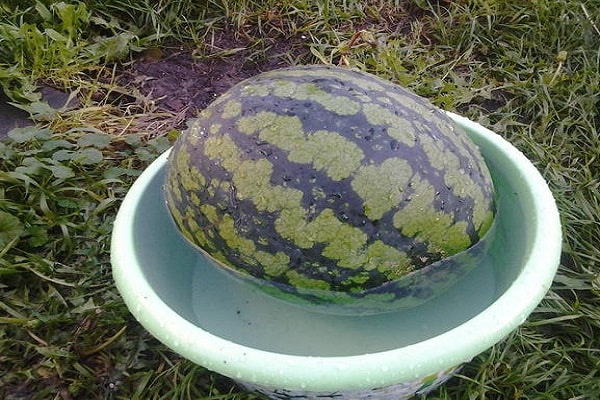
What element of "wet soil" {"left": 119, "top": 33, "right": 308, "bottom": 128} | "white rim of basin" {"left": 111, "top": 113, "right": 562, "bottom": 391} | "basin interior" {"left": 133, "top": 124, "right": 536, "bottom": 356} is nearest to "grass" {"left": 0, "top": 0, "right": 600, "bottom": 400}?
"wet soil" {"left": 119, "top": 33, "right": 308, "bottom": 128}

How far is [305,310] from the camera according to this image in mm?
1578

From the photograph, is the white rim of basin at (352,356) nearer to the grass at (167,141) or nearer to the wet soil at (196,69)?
the grass at (167,141)

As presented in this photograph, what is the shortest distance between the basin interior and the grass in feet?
0.60

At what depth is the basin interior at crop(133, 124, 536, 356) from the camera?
5.08 ft

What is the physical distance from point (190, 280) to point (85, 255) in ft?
1.47

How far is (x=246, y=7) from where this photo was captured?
2994 millimetres

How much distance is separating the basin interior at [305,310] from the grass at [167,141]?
0.18 m

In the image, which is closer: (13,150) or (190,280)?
(190,280)

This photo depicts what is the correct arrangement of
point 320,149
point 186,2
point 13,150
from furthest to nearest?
point 186,2 < point 13,150 < point 320,149

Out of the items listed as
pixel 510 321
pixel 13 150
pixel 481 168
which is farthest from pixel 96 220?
pixel 510 321

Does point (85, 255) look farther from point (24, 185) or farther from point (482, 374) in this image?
point (482, 374)

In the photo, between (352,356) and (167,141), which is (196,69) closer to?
(167,141)

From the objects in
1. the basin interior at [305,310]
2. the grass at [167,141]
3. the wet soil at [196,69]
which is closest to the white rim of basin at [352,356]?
the basin interior at [305,310]

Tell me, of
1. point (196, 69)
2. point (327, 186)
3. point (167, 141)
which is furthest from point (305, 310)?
point (196, 69)
